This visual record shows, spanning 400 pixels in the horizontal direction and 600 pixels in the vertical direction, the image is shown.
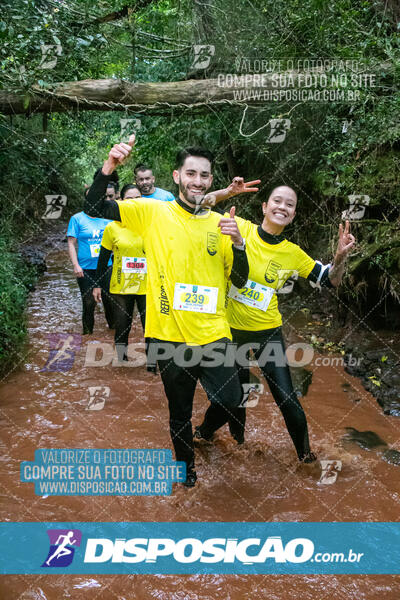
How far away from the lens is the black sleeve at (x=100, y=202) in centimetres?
282

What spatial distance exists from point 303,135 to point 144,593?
625 cm

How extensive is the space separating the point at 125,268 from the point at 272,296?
2.22m

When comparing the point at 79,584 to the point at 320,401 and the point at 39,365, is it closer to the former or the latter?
the point at 320,401

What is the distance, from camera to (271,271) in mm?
3457

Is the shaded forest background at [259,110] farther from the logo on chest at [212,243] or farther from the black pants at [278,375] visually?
the logo on chest at [212,243]

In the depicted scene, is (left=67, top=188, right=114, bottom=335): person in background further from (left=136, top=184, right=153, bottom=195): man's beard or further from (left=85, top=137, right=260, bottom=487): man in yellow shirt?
(left=85, top=137, right=260, bottom=487): man in yellow shirt

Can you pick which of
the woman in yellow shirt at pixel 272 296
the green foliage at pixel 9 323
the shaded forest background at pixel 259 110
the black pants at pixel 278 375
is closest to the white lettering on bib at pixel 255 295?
the woman in yellow shirt at pixel 272 296

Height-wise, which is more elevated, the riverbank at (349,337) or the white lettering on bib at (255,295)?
the white lettering on bib at (255,295)

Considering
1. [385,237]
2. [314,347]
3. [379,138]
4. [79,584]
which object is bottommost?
[79,584]

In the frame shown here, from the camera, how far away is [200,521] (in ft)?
10.2

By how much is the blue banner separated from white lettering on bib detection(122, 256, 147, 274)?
2790 mm

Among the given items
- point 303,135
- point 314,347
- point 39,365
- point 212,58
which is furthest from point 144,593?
point 212,58

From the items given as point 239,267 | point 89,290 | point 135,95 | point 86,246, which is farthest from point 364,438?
point 135,95

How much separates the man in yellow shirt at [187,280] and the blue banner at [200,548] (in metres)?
0.75
